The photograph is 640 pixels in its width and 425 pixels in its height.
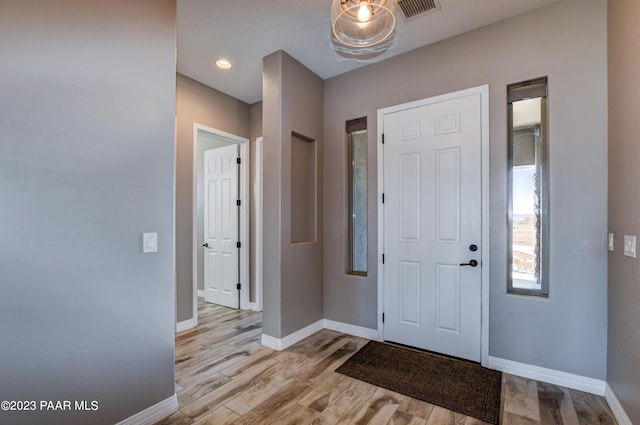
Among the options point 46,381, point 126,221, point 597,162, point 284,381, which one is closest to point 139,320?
Answer: point 46,381

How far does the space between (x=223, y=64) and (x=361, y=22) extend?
6.44ft

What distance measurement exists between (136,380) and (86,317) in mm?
513

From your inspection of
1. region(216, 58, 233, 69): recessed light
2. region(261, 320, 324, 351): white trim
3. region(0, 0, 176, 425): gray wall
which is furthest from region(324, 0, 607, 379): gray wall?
region(0, 0, 176, 425): gray wall

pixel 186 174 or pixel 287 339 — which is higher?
pixel 186 174

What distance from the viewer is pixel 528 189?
248cm

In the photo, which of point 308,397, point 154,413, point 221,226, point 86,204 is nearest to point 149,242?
point 86,204

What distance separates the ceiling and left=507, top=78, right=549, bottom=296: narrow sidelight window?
2.33 feet

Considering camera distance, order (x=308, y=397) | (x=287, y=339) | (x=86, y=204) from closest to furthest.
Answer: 1. (x=86, y=204)
2. (x=308, y=397)
3. (x=287, y=339)

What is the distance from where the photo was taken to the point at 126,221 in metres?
1.74

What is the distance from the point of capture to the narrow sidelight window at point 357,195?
336 cm

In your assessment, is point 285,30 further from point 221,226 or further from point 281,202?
point 221,226

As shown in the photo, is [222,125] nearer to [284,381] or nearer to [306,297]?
[306,297]

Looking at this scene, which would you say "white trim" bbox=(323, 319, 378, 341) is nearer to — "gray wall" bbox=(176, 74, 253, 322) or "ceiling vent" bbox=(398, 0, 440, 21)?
"gray wall" bbox=(176, 74, 253, 322)

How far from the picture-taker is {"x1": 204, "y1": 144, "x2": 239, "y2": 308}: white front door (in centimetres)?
428
